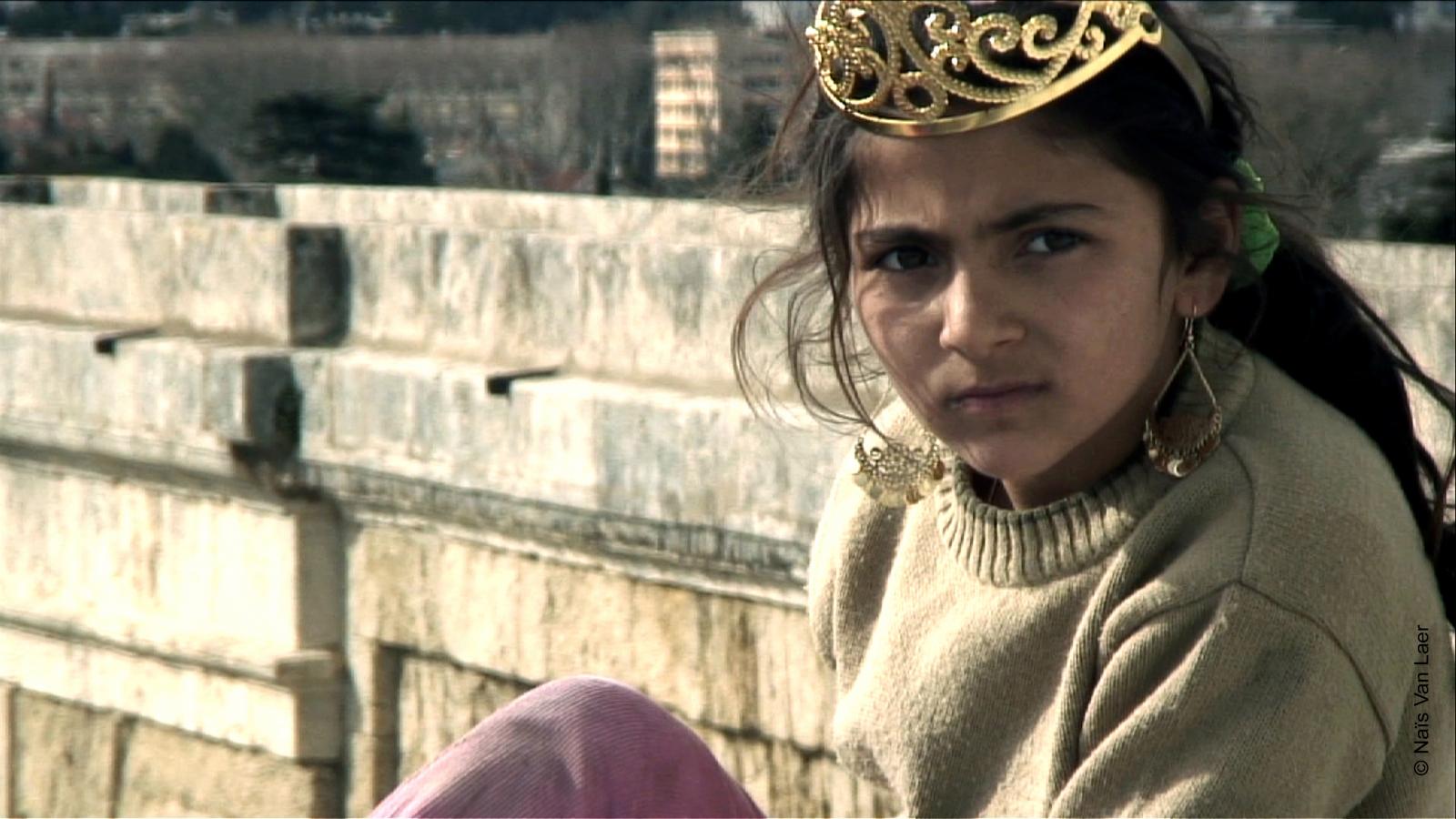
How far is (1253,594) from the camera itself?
1.77 metres

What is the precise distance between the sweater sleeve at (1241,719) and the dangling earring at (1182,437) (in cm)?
15

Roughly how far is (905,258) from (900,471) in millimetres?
316

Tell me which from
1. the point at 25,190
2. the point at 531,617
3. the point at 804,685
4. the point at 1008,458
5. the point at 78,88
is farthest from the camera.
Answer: the point at 78,88

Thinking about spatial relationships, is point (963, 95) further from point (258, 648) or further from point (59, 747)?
point (59, 747)

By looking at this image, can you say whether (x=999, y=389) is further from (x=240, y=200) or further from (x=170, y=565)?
(x=240, y=200)

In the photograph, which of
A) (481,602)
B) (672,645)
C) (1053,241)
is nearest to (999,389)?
(1053,241)

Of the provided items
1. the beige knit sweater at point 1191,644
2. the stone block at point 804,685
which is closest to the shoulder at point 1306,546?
the beige knit sweater at point 1191,644

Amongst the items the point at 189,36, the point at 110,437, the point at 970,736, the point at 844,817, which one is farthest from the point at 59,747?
the point at 189,36

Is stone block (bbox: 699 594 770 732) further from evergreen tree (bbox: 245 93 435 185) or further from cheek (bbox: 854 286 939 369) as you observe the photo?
evergreen tree (bbox: 245 93 435 185)

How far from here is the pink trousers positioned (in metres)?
2.11

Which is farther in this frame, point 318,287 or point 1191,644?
point 318,287

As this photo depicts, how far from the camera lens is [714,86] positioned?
385 centimetres

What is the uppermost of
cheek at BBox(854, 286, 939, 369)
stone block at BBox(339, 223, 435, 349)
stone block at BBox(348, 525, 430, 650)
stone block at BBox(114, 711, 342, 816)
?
cheek at BBox(854, 286, 939, 369)

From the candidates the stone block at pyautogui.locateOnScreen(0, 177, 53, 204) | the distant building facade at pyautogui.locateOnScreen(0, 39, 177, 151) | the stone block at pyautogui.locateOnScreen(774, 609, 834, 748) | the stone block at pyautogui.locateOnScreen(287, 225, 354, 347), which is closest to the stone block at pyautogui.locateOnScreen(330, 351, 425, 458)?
the stone block at pyautogui.locateOnScreen(287, 225, 354, 347)
